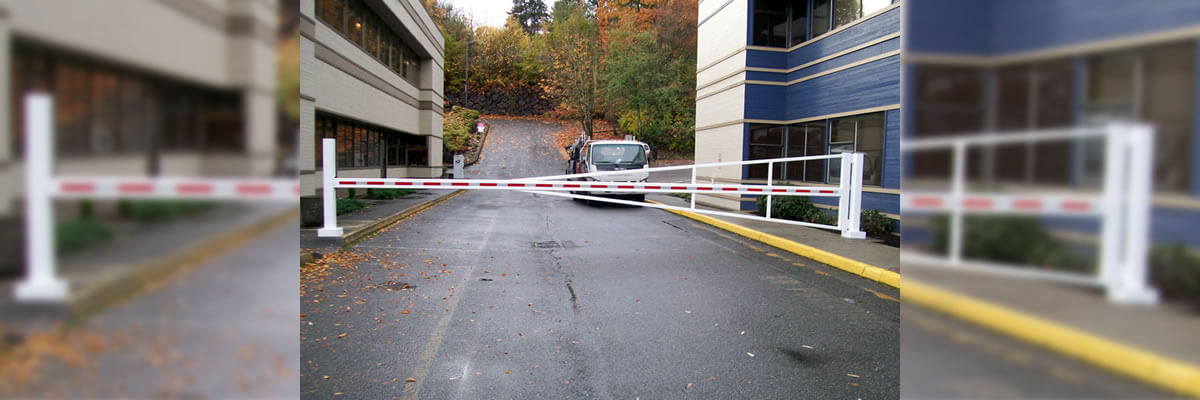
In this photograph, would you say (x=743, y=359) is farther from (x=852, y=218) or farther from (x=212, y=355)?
(x=852, y=218)

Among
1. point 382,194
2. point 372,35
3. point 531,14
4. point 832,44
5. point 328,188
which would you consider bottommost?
point 382,194

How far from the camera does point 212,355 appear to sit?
0.62 metres

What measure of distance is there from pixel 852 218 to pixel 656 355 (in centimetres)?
603

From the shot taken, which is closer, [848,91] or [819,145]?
[848,91]

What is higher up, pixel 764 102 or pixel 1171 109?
pixel 764 102

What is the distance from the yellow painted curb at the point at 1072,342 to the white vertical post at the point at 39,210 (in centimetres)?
78

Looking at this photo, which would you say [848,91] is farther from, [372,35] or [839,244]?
[372,35]

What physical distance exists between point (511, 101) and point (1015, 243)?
58132 mm

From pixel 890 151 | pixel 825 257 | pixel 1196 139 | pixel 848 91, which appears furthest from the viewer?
pixel 848 91

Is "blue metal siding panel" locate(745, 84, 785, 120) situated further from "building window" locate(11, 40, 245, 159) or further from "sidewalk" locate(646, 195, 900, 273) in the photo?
"building window" locate(11, 40, 245, 159)

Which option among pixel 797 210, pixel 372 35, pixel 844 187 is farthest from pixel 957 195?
pixel 372 35

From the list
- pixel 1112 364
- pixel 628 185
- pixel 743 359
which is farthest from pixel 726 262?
pixel 1112 364

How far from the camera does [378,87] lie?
1750 cm

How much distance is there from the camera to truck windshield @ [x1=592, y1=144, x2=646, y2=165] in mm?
16953
